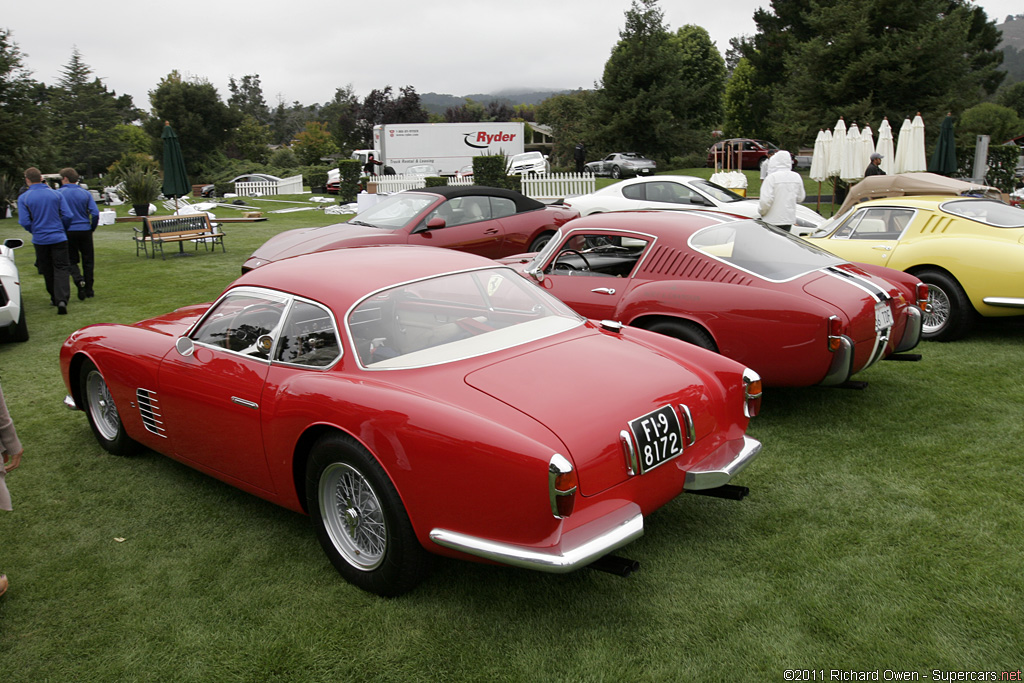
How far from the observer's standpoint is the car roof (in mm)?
3754

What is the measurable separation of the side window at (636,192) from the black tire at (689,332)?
27.5 ft

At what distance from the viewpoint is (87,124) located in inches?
2699

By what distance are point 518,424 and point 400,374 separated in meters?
0.71

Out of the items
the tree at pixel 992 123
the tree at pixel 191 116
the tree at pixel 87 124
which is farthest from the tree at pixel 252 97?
the tree at pixel 992 123

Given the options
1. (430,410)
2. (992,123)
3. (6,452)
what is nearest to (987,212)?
(430,410)

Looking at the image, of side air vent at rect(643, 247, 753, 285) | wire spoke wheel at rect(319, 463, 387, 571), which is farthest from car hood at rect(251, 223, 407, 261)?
wire spoke wheel at rect(319, 463, 387, 571)

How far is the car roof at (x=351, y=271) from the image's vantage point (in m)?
3.75

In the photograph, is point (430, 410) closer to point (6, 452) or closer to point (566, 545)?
point (566, 545)

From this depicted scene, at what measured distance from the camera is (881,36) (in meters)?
28.6

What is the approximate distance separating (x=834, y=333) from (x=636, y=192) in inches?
361

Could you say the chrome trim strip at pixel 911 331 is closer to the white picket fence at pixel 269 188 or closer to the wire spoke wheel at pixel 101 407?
the wire spoke wheel at pixel 101 407

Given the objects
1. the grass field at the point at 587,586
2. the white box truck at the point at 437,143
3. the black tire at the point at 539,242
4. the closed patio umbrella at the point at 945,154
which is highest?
the white box truck at the point at 437,143

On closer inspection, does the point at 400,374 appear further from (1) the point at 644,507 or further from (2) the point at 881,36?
(2) the point at 881,36

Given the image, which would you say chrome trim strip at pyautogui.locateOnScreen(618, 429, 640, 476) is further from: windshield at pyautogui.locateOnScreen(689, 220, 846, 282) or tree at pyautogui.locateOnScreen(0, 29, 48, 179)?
tree at pyautogui.locateOnScreen(0, 29, 48, 179)
